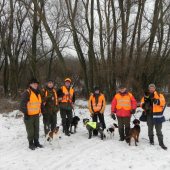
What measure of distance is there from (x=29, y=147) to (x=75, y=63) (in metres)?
26.6

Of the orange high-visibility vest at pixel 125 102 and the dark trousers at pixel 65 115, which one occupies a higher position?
the orange high-visibility vest at pixel 125 102

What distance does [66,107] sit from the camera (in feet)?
21.5

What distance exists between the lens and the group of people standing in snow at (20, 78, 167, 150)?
16.9ft

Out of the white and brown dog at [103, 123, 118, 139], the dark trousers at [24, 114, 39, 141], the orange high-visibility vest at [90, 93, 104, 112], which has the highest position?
the orange high-visibility vest at [90, 93, 104, 112]

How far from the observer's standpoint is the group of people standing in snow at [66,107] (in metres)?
5.16

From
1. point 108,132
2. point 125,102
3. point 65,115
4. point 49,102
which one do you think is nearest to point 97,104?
point 108,132

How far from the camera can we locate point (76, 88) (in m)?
25.2

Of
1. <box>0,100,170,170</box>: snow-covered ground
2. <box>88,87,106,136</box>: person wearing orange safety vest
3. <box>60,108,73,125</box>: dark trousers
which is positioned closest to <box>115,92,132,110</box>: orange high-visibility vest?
<box>88,87,106,136</box>: person wearing orange safety vest

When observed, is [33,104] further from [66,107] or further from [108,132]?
[108,132]

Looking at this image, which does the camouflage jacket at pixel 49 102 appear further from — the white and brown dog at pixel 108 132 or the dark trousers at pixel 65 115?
the white and brown dog at pixel 108 132

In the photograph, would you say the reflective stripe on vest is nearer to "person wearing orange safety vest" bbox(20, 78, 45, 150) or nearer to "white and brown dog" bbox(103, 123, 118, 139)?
"white and brown dog" bbox(103, 123, 118, 139)

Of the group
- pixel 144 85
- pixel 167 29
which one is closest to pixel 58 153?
pixel 144 85

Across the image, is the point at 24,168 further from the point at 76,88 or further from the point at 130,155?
the point at 76,88

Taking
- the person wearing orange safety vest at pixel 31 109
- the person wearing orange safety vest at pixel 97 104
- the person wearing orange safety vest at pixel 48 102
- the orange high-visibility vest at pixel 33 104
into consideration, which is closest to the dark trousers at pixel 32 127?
the person wearing orange safety vest at pixel 31 109
